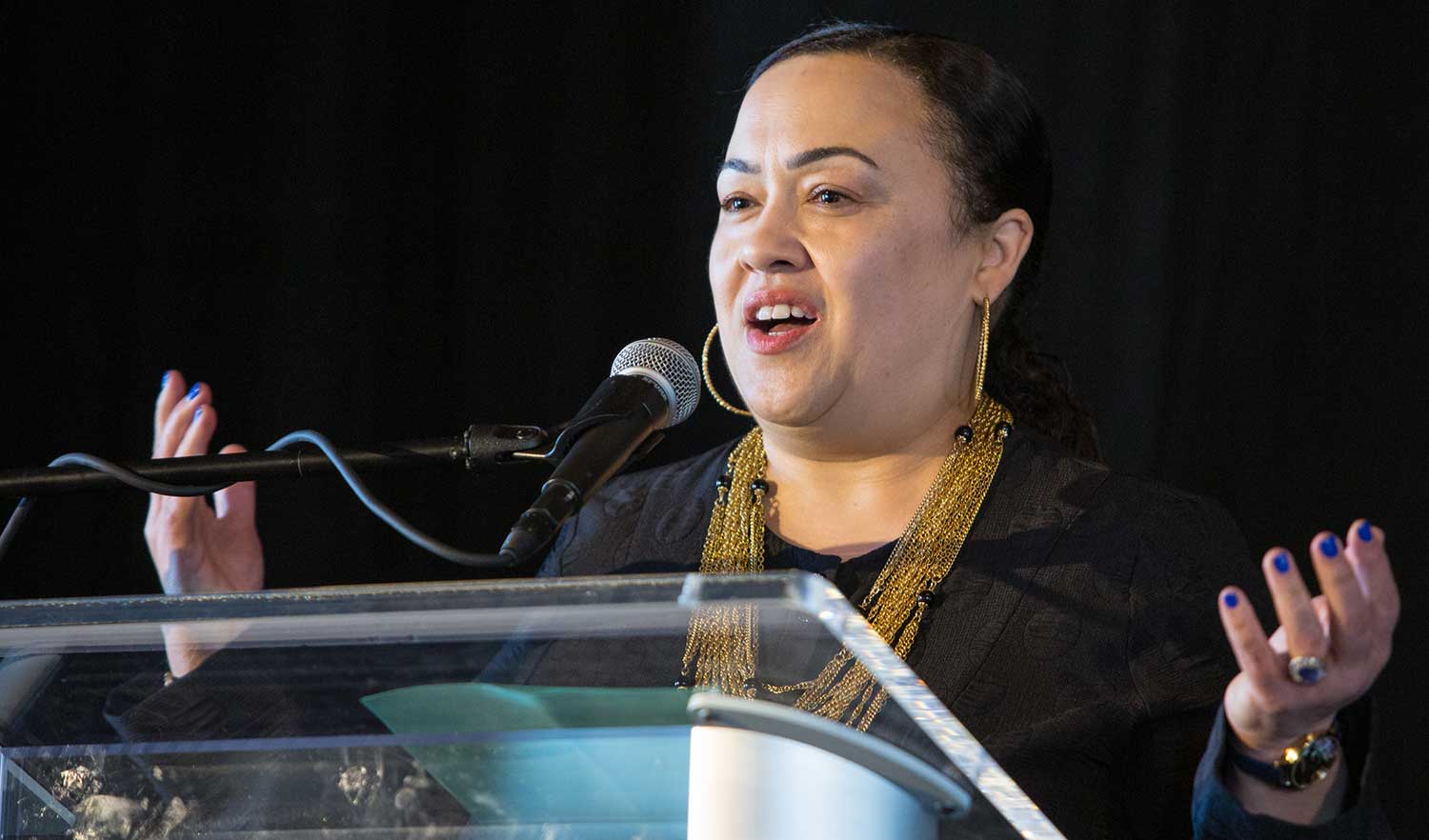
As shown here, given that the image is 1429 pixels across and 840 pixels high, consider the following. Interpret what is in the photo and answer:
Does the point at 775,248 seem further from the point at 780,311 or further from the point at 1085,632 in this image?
the point at 1085,632

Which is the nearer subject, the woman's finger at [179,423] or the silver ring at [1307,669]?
the silver ring at [1307,669]

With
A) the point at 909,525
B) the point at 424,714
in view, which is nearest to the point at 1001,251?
the point at 909,525

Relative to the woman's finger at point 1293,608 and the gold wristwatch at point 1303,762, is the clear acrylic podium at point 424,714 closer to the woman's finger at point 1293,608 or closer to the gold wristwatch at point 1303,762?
the woman's finger at point 1293,608

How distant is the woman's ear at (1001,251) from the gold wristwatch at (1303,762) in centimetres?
80

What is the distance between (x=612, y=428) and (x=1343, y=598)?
57cm

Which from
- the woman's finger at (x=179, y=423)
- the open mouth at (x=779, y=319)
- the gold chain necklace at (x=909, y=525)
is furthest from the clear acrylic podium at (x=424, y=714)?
the open mouth at (x=779, y=319)

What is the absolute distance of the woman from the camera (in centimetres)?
152

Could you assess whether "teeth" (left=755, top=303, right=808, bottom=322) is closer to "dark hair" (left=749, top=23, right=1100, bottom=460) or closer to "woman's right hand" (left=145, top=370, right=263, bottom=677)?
"dark hair" (left=749, top=23, right=1100, bottom=460)

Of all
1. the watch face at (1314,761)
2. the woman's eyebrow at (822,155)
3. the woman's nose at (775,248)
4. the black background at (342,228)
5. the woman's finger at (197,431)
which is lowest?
the watch face at (1314,761)

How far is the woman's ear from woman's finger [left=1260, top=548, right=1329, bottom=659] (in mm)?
848

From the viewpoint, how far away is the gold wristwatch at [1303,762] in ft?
3.80

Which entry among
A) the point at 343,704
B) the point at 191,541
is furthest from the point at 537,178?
the point at 343,704

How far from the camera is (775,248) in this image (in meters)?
1.69

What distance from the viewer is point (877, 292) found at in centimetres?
170
